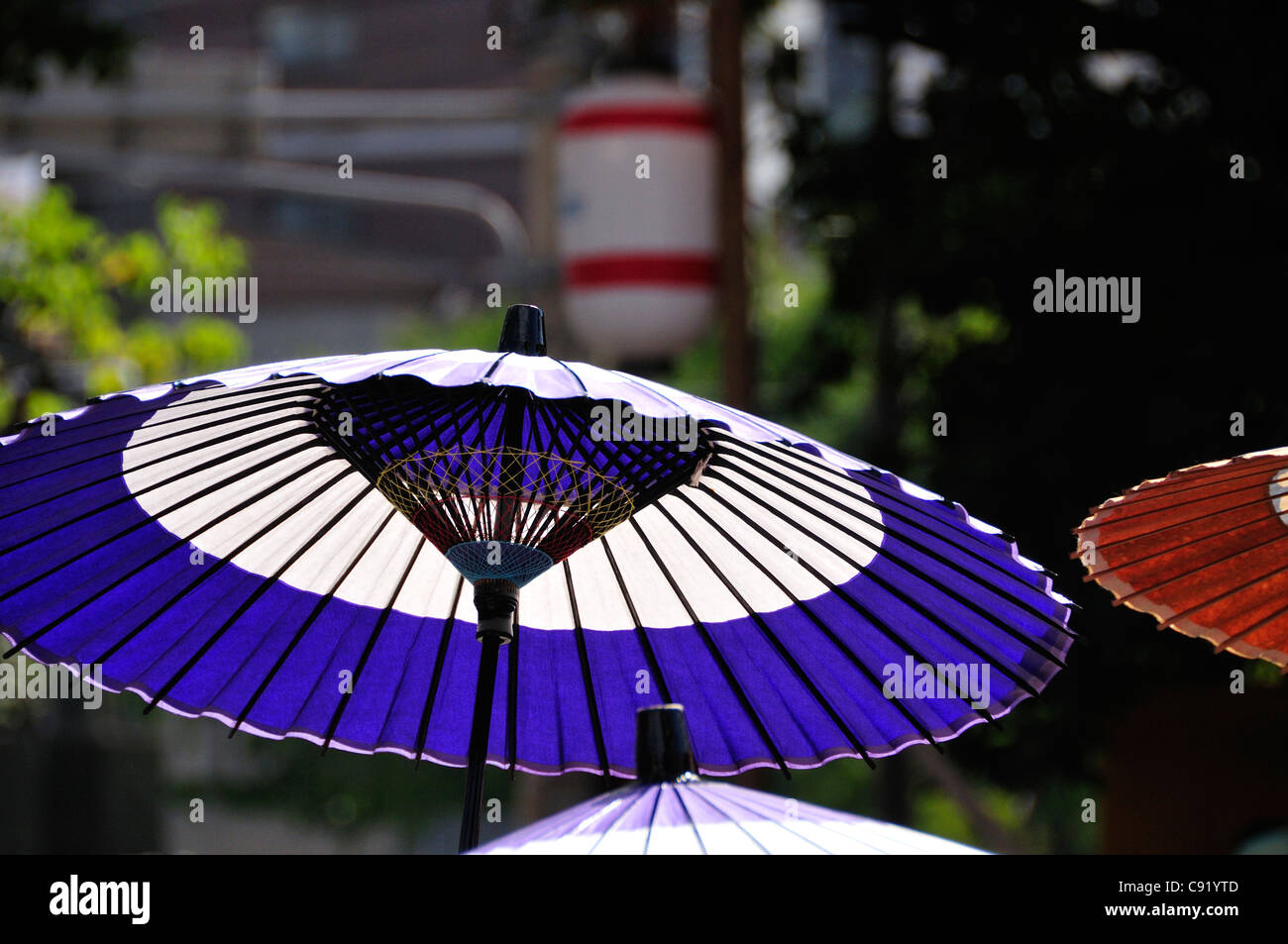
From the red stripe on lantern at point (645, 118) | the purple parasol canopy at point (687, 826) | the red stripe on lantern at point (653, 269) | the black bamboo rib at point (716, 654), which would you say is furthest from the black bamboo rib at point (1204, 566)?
the red stripe on lantern at point (645, 118)

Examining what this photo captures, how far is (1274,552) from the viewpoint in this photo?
10.5 ft

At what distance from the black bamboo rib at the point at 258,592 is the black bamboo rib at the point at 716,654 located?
60 centimetres

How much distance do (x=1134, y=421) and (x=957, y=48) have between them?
1976 mm

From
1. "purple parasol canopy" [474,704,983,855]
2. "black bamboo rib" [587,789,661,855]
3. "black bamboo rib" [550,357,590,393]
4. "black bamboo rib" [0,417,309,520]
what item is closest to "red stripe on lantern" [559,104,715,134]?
"black bamboo rib" [0,417,309,520]

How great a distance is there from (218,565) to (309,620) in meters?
0.22

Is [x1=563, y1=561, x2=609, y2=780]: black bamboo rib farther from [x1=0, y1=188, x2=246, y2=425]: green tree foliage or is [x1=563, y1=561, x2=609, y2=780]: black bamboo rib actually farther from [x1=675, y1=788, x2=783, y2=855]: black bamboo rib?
[x1=0, y1=188, x2=246, y2=425]: green tree foliage

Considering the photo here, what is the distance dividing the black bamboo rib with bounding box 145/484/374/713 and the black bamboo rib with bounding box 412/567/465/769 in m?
0.28

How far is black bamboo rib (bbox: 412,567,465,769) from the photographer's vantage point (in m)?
3.25

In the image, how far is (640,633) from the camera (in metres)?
3.22

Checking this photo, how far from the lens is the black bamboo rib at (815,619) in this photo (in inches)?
117

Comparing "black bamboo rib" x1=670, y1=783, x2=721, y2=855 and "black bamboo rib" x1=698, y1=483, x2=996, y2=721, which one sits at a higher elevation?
"black bamboo rib" x1=698, y1=483, x2=996, y2=721

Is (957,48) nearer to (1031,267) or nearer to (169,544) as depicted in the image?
(1031,267)

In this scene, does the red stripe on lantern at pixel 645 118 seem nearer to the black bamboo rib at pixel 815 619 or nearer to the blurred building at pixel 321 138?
the black bamboo rib at pixel 815 619

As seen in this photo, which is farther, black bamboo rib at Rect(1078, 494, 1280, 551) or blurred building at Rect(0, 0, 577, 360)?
blurred building at Rect(0, 0, 577, 360)
